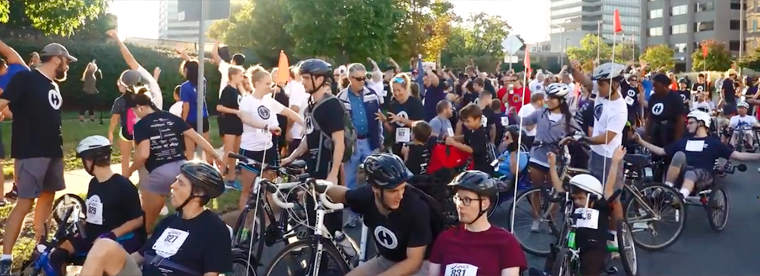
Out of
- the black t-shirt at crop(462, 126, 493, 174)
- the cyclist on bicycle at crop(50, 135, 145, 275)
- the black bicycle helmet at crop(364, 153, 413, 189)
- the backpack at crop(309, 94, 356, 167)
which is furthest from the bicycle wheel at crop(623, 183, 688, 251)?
the cyclist on bicycle at crop(50, 135, 145, 275)

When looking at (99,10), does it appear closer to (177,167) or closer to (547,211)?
(177,167)

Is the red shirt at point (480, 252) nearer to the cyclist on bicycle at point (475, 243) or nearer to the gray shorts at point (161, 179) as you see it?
the cyclist on bicycle at point (475, 243)

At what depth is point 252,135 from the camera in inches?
327

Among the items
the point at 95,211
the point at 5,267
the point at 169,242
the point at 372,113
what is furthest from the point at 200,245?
the point at 372,113

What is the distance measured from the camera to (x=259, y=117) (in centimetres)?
822

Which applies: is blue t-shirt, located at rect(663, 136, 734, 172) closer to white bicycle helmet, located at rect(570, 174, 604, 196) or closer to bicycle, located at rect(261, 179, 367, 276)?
white bicycle helmet, located at rect(570, 174, 604, 196)

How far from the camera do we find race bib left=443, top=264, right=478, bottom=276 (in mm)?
4066

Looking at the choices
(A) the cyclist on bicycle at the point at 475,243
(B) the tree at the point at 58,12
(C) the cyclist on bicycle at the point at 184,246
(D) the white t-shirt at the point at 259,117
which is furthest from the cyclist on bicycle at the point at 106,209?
(B) the tree at the point at 58,12

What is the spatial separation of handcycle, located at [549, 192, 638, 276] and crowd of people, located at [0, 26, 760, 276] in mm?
104

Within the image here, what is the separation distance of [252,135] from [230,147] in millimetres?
1856

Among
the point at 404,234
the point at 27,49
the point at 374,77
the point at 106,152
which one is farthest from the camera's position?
the point at 27,49

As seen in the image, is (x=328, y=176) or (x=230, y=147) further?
(x=230, y=147)

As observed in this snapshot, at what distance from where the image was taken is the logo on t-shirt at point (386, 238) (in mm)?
4633

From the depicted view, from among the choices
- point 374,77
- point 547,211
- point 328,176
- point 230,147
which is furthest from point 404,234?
point 374,77
